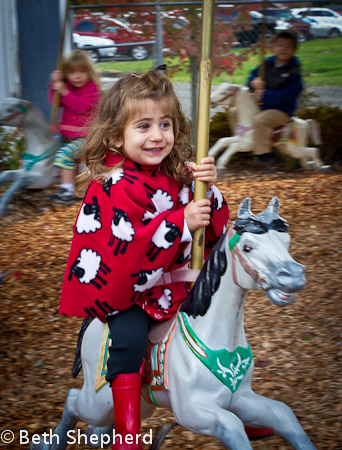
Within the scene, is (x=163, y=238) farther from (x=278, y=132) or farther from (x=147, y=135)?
(x=278, y=132)

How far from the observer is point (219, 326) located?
2.42 metres

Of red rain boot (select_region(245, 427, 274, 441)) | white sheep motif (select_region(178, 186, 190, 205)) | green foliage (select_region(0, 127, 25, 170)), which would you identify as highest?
white sheep motif (select_region(178, 186, 190, 205))

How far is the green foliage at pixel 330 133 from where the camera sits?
7.99 m

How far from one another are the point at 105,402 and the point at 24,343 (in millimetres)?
2253

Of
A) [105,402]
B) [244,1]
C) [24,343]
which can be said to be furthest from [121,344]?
[244,1]

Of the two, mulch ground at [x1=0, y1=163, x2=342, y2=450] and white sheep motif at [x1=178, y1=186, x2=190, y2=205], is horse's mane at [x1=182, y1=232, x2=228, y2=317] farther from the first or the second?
mulch ground at [x1=0, y1=163, x2=342, y2=450]

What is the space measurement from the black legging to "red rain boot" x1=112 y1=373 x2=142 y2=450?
3 cm

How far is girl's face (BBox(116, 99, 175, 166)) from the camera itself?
8.33 feet

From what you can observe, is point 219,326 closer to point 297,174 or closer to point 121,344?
point 121,344

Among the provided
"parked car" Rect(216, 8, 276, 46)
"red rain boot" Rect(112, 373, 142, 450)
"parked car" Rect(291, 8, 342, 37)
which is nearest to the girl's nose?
"red rain boot" Rect(112, 373, 142, 450)

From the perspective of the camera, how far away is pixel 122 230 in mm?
2438

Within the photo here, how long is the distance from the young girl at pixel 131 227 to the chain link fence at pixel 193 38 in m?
5.93
